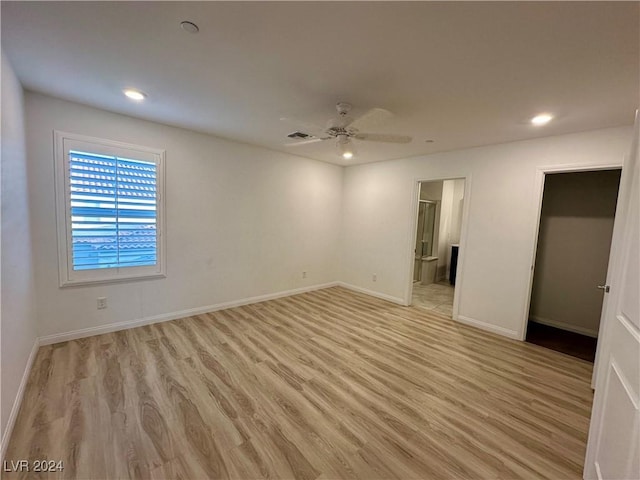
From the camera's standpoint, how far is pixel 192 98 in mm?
2604

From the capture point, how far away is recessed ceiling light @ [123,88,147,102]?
2.50 meters

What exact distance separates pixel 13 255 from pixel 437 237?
22.4 feet

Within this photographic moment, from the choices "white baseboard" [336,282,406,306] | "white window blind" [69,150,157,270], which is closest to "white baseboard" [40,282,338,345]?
"white window blind" [69,150,157,270]

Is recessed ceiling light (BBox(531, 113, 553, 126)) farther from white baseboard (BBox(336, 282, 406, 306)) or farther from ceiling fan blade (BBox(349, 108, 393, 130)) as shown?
white baseboard (BBox(336, 282, 406, 306))

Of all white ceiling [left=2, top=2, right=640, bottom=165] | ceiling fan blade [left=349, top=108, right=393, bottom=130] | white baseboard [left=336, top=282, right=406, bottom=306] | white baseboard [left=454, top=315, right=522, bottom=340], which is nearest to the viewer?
white ceiling [left=2, top=2, right=640, bottom=165]

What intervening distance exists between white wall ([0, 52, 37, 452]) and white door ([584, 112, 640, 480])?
327 cm

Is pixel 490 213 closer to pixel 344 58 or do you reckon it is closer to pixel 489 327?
pixel 489 327

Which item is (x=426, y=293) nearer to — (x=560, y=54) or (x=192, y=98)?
(x=560, y=54)

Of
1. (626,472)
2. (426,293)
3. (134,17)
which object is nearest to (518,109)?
(626,472)

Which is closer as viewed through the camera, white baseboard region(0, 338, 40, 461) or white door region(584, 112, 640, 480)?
white door region(584, 112, 640, 480)

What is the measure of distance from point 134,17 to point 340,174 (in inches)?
172

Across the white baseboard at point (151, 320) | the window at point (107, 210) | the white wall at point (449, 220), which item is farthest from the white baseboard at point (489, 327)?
the window at point (107, 210)

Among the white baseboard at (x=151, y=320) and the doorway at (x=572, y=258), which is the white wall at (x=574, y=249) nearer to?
the doorway at (x=572, y=258)

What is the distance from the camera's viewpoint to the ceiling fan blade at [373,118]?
7.06 ft
